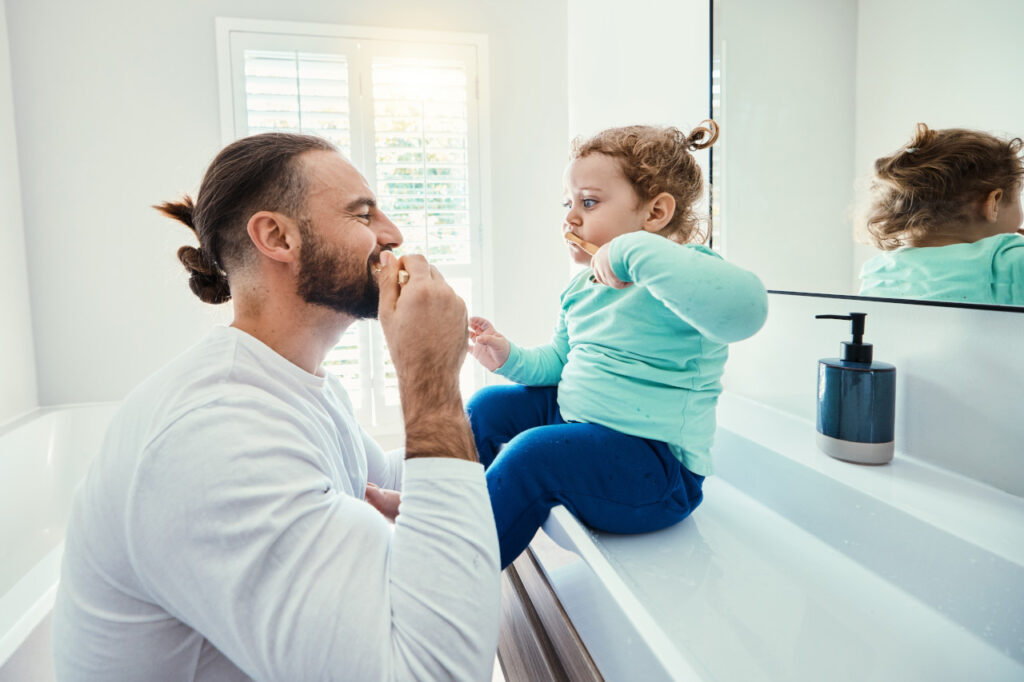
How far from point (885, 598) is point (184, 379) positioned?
717mm

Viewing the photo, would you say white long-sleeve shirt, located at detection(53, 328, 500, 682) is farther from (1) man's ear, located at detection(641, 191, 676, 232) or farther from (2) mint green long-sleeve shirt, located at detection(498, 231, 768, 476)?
(1) man's ear, located at detection(641, 191, 676, 232)

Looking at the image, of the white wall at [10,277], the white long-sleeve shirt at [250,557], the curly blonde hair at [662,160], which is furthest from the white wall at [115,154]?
the white long-sleeve shirt at [250,557]

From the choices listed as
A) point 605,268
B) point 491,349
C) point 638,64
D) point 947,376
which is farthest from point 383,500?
point 638,64

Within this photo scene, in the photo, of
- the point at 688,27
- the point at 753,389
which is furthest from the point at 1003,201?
the point at 688,27

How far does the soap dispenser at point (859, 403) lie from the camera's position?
703 millimetres

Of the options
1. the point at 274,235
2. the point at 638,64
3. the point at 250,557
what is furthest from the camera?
the point at 638,64

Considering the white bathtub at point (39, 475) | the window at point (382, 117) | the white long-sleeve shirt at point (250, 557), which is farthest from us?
the window at point (382, 117)

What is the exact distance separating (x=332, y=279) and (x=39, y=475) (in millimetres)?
1569

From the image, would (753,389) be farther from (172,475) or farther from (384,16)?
(384,16)

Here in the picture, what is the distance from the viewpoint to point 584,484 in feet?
2.28

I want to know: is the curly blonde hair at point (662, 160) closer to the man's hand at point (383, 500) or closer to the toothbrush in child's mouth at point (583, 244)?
the toothbrush in child's mouth at point (583, 244)

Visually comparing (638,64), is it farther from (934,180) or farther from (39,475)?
(39,475)

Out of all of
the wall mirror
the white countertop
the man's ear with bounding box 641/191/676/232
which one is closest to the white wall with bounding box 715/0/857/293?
the wall mirror

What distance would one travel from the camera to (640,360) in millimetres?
811
